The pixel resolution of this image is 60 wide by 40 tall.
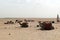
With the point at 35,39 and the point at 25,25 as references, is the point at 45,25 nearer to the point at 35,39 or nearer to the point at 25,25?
the point at 25,25

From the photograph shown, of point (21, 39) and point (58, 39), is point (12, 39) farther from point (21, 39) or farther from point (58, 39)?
point (58, 39)

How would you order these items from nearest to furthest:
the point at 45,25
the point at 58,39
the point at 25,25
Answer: the point at 58,39, the point at 45,25, the point at 25,25

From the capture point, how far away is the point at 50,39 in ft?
45.6

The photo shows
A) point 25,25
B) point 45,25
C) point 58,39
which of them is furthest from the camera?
point 25,25

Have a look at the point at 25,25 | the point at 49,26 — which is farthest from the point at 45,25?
the point at 25,25

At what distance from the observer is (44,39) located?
45.8 ft

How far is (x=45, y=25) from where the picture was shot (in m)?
22.6

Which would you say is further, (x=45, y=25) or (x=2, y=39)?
(x=45, y=25)

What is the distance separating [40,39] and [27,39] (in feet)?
3.12

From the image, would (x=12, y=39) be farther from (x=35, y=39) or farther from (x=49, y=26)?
(x=49, y=26)

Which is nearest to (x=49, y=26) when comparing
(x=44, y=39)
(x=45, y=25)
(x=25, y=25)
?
(x=45, y=25)

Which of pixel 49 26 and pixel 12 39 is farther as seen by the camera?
pixel 49 26

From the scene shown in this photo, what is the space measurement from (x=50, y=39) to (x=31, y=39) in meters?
1.39

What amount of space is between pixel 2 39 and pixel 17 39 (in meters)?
1.09
